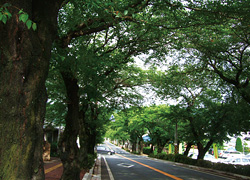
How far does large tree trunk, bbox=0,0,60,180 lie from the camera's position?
10.1 ft

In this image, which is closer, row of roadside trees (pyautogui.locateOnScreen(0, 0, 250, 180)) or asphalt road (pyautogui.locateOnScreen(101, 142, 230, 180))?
row of roadside trees (pyautogui.locateOnScreen(0, 0, 250, 180))

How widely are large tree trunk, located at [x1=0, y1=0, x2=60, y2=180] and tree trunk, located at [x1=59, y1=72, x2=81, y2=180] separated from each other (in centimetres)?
473

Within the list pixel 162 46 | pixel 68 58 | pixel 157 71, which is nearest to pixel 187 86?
pixel 157 71

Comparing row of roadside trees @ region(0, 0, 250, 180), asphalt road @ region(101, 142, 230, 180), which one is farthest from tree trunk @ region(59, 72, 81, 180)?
asphalt road @ region(101, 142, 230, 180)

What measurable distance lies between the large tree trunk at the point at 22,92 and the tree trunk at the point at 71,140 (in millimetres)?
4726

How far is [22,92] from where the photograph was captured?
333 centimetres

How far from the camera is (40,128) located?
3709 mm

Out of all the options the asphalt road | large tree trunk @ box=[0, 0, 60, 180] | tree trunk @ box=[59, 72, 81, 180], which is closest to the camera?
large tree trunk @ box=[0, 0, 60, 180]

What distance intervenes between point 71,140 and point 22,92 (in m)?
5.92

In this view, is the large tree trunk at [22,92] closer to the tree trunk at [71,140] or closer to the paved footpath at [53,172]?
the tree trunk at [71,140]

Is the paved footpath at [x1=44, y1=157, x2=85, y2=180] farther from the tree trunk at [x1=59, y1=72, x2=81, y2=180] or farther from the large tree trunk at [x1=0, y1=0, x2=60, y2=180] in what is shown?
the large tree trunk at [x1=0, y1=0, x2=60, y2=180]

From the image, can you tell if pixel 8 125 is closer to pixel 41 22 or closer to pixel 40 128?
pixel 40 128

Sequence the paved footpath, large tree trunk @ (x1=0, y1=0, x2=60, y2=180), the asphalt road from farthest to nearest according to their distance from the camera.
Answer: the asphalt road < the paved footpath < large tree trunk @ (x1=0, y1=0, x2=60, y2=180)

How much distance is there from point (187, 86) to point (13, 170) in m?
20.8
